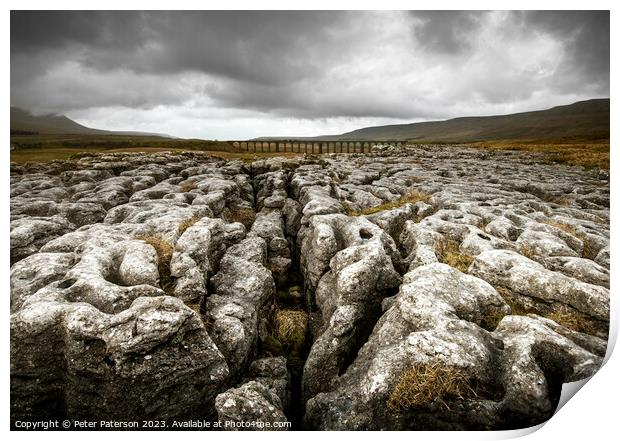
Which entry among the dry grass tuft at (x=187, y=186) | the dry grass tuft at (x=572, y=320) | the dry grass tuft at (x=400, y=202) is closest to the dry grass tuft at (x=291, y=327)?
the dry grass tuft at (x=400, y=202)

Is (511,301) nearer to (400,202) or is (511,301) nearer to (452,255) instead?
(452,255)

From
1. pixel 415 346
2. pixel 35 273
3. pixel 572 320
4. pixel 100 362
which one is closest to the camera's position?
pixel 415 346

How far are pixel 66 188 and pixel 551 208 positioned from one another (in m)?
25.1

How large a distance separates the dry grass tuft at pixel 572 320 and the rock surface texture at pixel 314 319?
0.04 meters

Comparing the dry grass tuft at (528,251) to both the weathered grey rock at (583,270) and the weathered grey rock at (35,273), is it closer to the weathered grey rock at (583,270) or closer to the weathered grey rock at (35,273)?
the weathered grey rock at (583,270)

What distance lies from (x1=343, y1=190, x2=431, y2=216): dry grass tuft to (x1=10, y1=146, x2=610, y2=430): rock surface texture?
83.8 inches

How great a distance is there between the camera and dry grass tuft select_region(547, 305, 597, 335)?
6922mm

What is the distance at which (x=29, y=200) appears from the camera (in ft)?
46.4

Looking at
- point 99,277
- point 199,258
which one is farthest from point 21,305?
point 199,258

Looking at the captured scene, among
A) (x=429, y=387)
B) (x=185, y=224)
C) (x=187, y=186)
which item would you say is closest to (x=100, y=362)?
(x=429, y=387)

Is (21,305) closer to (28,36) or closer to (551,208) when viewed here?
(28,36)

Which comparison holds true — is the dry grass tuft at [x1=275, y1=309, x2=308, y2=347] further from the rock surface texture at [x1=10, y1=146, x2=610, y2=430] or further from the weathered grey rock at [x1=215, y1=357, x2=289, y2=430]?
the weathered grey rock at [x1=215, y1=357, x2=289, y2=430]

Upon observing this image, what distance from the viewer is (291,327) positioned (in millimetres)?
11211

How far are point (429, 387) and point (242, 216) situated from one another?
15568 millimetres
